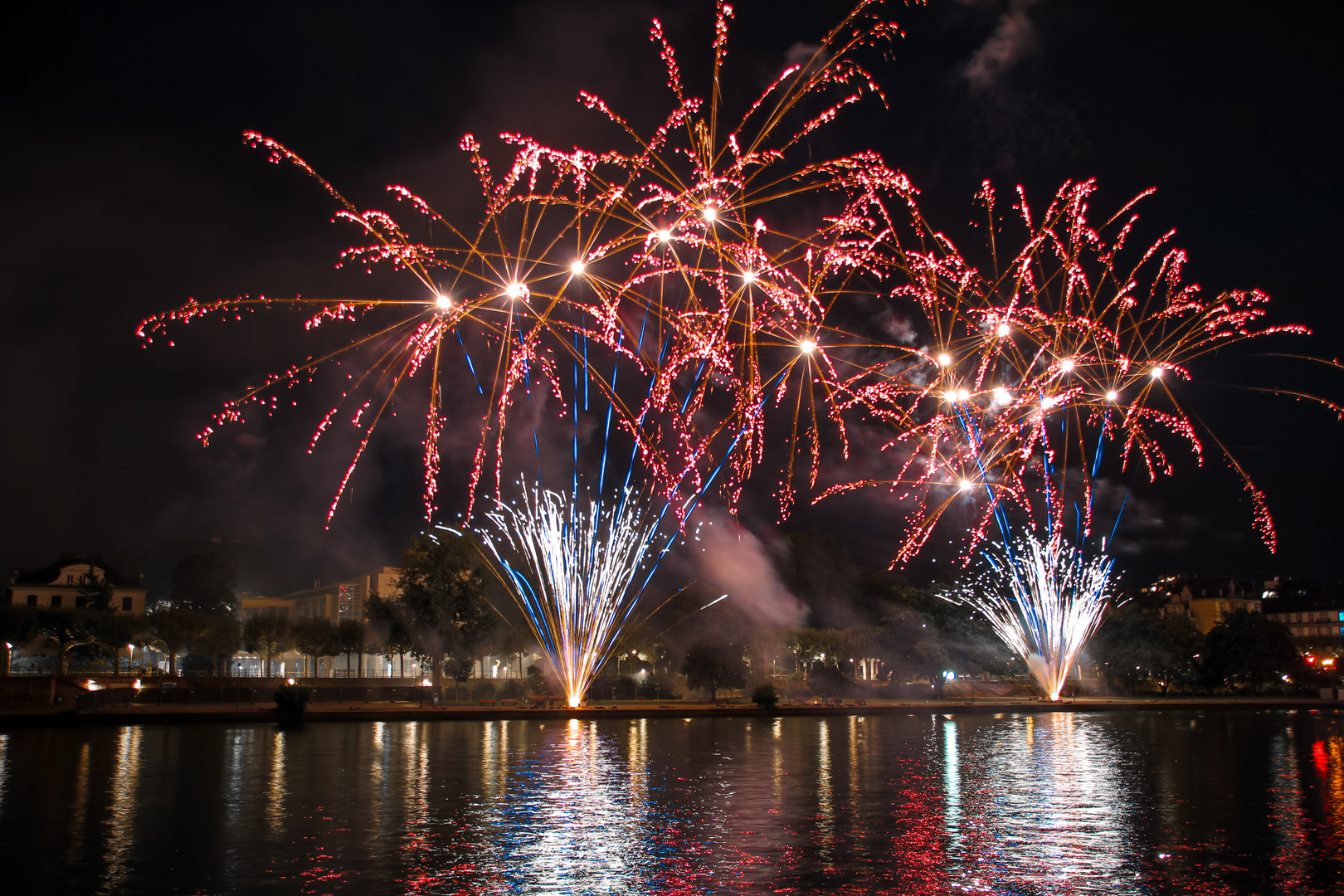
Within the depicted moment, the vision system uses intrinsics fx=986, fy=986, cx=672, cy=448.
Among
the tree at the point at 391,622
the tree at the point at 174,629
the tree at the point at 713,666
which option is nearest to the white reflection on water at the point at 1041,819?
the tree at the point at 713,666

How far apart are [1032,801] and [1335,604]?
120 meters

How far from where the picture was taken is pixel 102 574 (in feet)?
251

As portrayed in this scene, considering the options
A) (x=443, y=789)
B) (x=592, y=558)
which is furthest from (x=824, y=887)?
(x=592, y=558)

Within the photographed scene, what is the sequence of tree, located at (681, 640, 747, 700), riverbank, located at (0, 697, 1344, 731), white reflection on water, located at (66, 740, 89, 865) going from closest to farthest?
white reflection on water, located at (66, 740, 89, 865)
riverbank, located at (0, 697, 1344, 731)
tree, located at (681, 640, 747, 700)

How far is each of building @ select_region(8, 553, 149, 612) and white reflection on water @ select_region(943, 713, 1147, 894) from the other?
230 ft

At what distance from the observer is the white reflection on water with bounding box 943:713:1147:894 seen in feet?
33.4

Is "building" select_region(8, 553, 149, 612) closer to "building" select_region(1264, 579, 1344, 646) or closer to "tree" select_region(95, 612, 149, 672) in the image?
"tree" select_region(95, 612, 149, 672)

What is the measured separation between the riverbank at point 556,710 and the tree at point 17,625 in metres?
16.9

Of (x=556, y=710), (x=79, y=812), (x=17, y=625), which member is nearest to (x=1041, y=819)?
(x=79, y=812)

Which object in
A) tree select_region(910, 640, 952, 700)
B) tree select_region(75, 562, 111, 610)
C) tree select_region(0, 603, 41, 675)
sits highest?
tree select_region(75, 562, 111, 610)

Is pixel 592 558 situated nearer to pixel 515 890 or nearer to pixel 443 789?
pixel 443 789

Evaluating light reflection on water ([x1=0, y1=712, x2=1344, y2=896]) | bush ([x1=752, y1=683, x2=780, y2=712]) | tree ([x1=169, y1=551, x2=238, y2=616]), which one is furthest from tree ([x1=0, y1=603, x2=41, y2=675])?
bush ([x1=752, y1=683, x2=780, y2=712])

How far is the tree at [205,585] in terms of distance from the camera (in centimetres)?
8694

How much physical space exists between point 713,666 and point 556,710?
12772 millimetres
